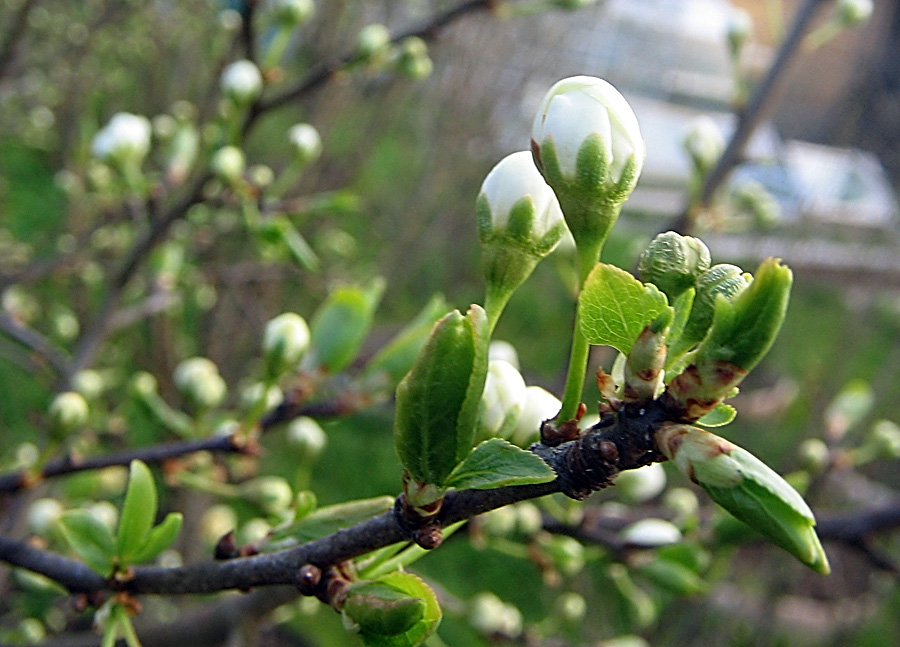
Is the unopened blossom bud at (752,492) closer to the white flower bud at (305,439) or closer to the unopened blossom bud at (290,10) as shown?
the white flower bud at (305,439)

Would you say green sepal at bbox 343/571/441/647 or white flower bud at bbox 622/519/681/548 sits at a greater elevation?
green sepal at bbox 343/571/441/647

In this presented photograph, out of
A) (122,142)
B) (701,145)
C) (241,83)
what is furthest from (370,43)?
(701,145)

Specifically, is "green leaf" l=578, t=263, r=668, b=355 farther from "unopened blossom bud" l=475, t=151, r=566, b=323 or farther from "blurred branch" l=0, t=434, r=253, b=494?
"blurred branch" l=0, t=434, r=253, b=494

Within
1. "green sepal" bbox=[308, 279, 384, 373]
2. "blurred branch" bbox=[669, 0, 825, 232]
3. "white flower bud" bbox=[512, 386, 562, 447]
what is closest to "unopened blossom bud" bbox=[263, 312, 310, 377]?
"green sepal" bbox=[308, 279, 384, 373]

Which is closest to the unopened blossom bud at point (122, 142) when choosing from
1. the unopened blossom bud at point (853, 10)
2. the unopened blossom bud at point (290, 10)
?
the unopened blossom bud at point (290, 10)

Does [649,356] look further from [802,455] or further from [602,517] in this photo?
[802,455]

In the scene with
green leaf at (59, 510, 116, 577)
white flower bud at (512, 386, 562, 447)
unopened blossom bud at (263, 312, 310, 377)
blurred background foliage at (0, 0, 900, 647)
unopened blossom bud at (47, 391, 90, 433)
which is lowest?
blurred background foliage at (0, 0, 900, 647)

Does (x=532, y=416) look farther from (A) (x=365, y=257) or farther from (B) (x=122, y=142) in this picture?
(A) (x=365, y=257)
